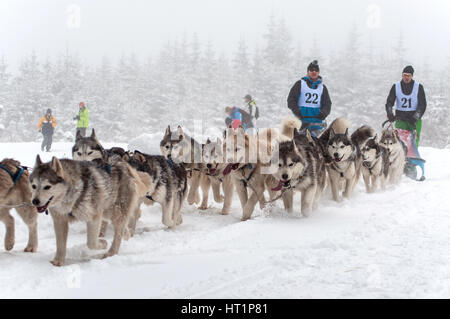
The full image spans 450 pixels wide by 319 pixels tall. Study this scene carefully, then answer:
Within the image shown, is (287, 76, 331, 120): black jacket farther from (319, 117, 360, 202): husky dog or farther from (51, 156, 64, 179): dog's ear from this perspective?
(51, 156, 64, 179): dog's ear

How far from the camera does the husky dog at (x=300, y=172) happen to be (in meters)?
5.37

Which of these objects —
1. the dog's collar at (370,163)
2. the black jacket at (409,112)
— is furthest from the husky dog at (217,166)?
the black jacket at (409,112)

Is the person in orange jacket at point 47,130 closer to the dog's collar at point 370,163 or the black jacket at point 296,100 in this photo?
the black jacket at point 296,100

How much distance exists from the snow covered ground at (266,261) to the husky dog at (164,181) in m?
0.29

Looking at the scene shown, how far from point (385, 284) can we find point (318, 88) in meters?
5.31

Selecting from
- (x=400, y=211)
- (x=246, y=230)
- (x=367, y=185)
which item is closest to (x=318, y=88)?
(x=367, y=185)

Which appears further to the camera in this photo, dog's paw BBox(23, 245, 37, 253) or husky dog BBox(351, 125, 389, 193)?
husky dog BBox(351, 125, 389, 193)

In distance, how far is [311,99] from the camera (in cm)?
752

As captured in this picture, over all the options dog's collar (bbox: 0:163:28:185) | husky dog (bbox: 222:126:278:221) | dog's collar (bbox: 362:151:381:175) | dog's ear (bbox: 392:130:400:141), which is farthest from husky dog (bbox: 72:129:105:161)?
dog's ear (bbox: 392:130:400:141)

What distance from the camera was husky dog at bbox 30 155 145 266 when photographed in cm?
359

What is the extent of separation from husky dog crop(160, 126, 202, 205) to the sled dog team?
0.05 feet

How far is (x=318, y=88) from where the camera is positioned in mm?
7574

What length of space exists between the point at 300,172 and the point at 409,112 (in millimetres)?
4633

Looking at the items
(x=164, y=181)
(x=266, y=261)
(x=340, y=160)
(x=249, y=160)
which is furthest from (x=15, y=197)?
(x=340, y=160)
